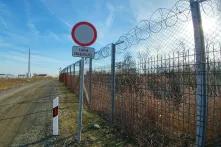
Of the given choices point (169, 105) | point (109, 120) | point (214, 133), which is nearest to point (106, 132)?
point (109, 120)

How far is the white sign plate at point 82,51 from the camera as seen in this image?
6582mm

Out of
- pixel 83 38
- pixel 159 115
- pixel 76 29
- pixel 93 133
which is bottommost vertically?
pixel 93 133

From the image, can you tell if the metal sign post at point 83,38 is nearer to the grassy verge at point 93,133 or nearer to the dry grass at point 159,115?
the grassy verge at point 93,133

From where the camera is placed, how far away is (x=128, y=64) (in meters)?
7.75

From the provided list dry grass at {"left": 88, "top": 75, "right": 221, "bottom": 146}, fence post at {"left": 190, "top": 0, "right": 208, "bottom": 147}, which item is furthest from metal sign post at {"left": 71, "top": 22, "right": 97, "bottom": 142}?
fence post at {"left": 190, "top": 0, "right": 208, "bottom": 147}

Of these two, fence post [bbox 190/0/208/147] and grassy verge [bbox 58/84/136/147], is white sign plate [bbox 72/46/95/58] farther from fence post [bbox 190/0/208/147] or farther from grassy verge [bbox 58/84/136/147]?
fence post [bbox 190/0/208/147]

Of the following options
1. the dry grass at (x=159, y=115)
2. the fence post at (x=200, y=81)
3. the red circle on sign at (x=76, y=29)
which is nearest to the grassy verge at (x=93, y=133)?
the dry grass at (x=159, y=115)

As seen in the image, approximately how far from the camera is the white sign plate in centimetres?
658

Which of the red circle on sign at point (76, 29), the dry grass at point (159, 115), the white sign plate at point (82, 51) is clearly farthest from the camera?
the red circle on sign at point (76, 29)

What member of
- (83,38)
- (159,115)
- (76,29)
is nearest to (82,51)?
(83,38)

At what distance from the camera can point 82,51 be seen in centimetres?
668

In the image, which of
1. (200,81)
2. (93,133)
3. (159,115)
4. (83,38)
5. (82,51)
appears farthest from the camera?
(93,133)

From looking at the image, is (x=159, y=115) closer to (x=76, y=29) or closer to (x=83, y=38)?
(x=83, y=38)

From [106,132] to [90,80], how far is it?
4887 millimetres
